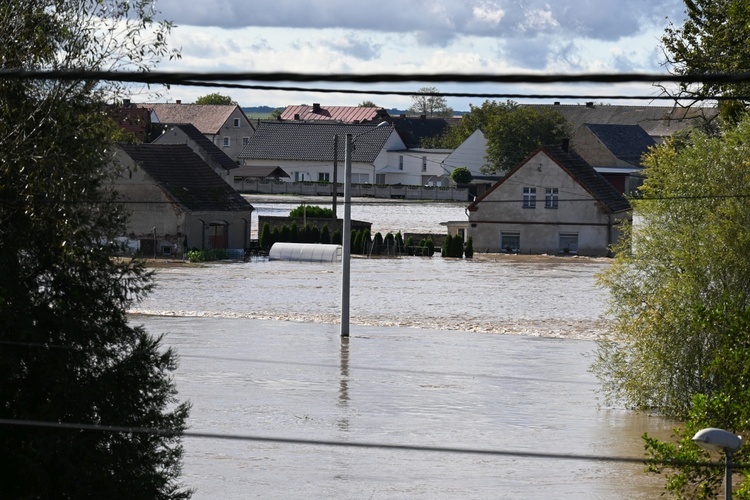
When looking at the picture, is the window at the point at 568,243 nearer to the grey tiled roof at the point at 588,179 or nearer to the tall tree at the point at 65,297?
the grey tiled roof at the point at 588,179

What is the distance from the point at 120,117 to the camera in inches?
563

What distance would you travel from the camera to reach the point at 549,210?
64250mm

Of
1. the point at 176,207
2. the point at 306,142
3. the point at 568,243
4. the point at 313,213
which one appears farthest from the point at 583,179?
the point at 306,142

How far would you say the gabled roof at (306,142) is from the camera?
11131 cm

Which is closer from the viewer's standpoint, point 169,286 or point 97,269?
point 97,269

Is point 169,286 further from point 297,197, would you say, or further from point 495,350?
point 297,197

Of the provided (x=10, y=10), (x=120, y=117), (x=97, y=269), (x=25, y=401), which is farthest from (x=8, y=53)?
(x=25, y=401)

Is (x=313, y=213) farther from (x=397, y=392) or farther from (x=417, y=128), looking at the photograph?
(x=417, y=128)

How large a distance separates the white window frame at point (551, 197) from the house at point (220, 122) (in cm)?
6777

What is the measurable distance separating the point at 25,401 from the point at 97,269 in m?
1.77

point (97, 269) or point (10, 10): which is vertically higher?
point (10, 10)

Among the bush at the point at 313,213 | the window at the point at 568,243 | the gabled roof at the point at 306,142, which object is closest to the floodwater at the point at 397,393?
the window at the point at 568,243

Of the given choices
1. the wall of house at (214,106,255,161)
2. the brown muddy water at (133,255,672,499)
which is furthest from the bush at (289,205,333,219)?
the wall of house at (214,106,255,161)

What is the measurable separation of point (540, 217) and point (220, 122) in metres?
69.9
